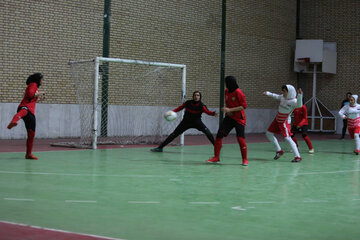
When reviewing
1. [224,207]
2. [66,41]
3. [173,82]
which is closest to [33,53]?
[66,41]

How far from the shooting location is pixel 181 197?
8.02 meters

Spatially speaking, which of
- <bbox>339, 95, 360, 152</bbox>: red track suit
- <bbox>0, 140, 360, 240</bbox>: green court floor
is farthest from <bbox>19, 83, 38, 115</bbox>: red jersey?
<bbox>339, 95, 360, 152</bbox>: red track suit

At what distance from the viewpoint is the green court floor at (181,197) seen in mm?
5957

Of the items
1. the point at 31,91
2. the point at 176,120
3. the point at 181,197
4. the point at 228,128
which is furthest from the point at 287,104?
the point at 176,120

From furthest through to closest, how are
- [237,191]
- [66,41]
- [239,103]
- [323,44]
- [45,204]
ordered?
1. [323,44]
2. [66,41]
3. [239,103]
4. [237,191]
5. [45,204]

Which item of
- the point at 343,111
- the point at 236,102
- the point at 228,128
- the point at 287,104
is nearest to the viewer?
the point at 236,102

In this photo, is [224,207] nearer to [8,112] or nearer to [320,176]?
[320,176]

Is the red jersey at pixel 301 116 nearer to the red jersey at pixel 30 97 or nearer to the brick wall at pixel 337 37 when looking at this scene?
the red jersey at pixel 30 97

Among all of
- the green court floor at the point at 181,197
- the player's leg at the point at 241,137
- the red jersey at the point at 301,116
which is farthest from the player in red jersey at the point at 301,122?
the player's leg at the point at 241,137

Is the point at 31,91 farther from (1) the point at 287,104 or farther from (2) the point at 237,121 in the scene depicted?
(1) the point at 287,104

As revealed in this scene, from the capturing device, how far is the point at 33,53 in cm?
1991

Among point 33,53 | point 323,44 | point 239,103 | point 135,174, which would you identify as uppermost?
point 323,44

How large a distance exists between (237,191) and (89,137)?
941cm

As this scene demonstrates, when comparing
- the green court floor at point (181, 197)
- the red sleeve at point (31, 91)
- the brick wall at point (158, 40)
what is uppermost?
the brick wall at point (158, 40)
